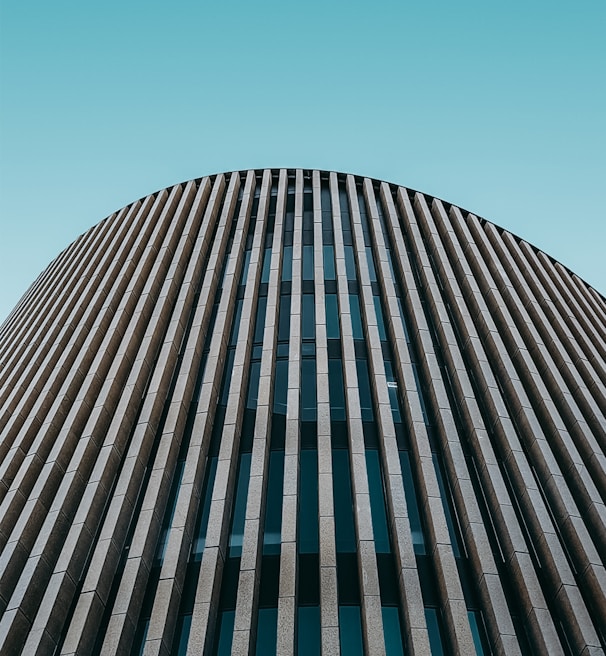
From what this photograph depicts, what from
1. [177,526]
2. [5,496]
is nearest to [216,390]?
[177,526]

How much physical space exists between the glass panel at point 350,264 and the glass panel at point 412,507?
950 centimetres

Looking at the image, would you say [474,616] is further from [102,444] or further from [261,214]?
[261,214]

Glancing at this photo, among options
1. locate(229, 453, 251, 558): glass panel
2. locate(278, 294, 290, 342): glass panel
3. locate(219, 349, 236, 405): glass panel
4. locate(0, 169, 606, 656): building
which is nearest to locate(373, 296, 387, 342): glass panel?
locate(0, 169, 606, 656): building

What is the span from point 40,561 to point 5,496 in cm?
355

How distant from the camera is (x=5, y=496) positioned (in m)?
18.6

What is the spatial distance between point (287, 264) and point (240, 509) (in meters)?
12.6

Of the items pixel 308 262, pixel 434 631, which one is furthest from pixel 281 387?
Result: pixel 434 631

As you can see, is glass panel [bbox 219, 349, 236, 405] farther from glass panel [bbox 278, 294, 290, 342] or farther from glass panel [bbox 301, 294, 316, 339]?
glass panel [bbox 301, 294, 316, 339]

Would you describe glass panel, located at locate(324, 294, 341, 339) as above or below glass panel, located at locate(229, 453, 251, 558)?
above

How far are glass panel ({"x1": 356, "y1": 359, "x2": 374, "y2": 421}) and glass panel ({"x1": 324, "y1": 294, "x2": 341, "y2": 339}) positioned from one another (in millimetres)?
1674

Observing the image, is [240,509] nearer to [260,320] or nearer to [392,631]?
[392,631]

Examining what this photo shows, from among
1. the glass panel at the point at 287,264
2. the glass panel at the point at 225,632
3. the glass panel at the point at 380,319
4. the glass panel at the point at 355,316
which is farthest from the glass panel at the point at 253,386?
the glass panel at the point at 225,632

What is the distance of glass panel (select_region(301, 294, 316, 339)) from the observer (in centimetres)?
2355

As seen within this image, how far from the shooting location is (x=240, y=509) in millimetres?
17688
